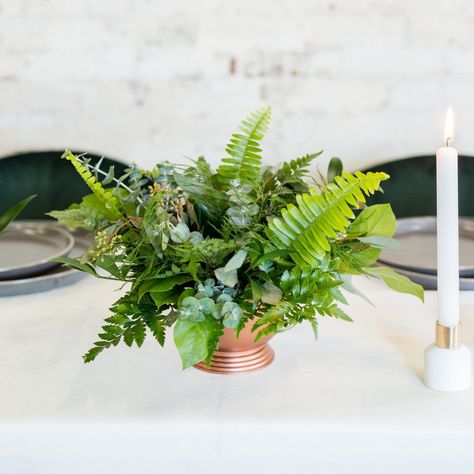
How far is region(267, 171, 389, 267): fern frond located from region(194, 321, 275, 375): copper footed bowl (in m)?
0.12

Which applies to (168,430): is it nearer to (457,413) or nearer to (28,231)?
(457,413)

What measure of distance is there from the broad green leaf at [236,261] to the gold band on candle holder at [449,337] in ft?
0.73

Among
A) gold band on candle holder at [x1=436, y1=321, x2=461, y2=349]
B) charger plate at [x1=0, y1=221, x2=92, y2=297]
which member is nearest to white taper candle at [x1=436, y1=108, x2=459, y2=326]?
gold band on candle holder at [x1=436, y1=321, x2=461, y2=349]

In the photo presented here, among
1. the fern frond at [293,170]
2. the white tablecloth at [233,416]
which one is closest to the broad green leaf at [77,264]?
the white tablecloth at [233,416]

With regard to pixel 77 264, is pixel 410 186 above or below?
below

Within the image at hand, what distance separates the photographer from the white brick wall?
2.05m

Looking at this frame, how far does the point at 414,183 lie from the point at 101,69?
2.88 ft

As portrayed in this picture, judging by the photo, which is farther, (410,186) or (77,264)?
(410,186)

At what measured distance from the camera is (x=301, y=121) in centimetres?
212

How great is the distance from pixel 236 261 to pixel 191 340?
90 mm

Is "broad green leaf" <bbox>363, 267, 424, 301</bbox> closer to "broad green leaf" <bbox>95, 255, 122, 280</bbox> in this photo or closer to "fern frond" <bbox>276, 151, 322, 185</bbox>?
"fern frond" <bbox>276, 151, 322, 185</bbox>

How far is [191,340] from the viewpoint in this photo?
0.75m

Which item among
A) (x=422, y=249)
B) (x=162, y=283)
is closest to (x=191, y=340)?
(x=162, y=283)

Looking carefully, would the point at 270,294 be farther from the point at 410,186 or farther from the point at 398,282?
the point at 410,186
